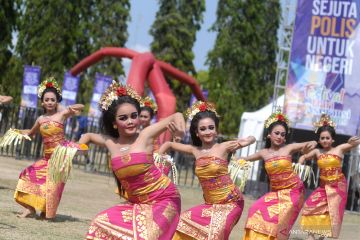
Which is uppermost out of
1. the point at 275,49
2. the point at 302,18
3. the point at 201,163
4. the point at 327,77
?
the point at 275,49

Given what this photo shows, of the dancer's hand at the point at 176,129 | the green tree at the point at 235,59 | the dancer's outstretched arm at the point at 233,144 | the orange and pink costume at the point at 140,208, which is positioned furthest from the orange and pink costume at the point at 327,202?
the green tree at the point at 235,59

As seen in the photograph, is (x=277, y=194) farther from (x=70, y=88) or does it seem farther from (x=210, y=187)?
(x=70, y=88)

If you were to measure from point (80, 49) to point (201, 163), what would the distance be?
25.1 metres

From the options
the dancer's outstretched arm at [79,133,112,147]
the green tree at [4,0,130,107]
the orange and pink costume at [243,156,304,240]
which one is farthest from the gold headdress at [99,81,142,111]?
the green tree at [4,0,130,107]

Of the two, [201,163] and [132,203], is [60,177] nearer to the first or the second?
[201,163]

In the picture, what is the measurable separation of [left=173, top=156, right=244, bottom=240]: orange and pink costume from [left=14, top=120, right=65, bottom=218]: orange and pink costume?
2353 millimetres

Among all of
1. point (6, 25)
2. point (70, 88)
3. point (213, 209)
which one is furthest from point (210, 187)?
point (6, 25)

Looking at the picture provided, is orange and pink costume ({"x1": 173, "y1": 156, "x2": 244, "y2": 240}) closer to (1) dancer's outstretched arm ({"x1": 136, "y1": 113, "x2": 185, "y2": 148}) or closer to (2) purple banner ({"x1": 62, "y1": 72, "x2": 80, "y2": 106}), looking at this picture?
(1) dancer's outstretched arm ({"x1": 136, "y1": 113, "x2": 185, "y2": 148})

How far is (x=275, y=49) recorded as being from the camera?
36.5 m

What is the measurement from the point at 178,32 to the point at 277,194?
27.3 metres

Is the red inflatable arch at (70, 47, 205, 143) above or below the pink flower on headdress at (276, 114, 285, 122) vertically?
above

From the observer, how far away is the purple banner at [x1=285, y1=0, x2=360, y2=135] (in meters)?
15.6

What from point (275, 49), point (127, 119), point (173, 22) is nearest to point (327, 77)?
point (127, 119)

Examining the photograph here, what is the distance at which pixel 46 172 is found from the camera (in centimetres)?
819
